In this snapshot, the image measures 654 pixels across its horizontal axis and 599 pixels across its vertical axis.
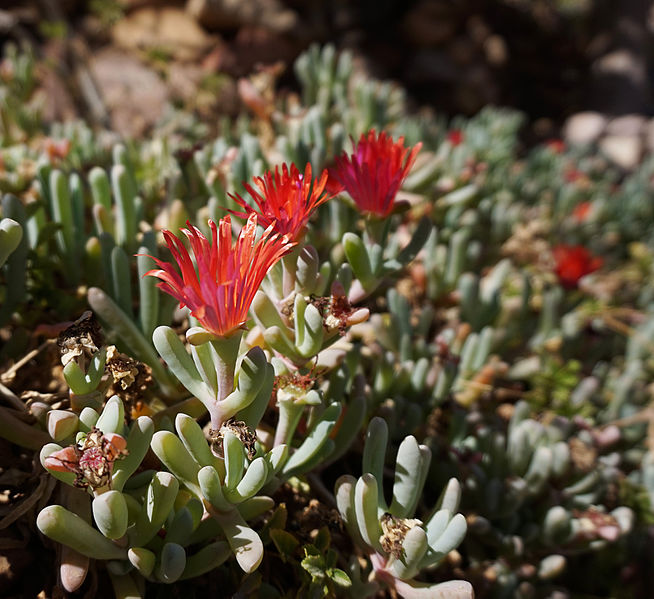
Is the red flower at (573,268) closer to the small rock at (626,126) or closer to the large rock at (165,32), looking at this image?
the large rock at (165,32)

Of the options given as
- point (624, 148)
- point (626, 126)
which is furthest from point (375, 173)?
point (626, 126)

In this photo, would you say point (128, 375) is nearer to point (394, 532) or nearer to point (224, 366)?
point (224, 366)

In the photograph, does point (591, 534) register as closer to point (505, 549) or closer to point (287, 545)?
point (505, 549)

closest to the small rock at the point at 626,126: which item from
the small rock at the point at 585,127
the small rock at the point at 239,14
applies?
the small rock at the point at 585,127

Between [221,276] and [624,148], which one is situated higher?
[624,148]

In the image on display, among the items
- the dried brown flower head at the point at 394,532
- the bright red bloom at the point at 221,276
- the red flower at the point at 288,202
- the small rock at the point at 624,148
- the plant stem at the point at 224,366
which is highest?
the small rock at the point at 624,148

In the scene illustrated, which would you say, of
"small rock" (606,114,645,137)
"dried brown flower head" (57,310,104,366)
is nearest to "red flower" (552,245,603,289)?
"dried brown flower head" (57,310,104,366)
